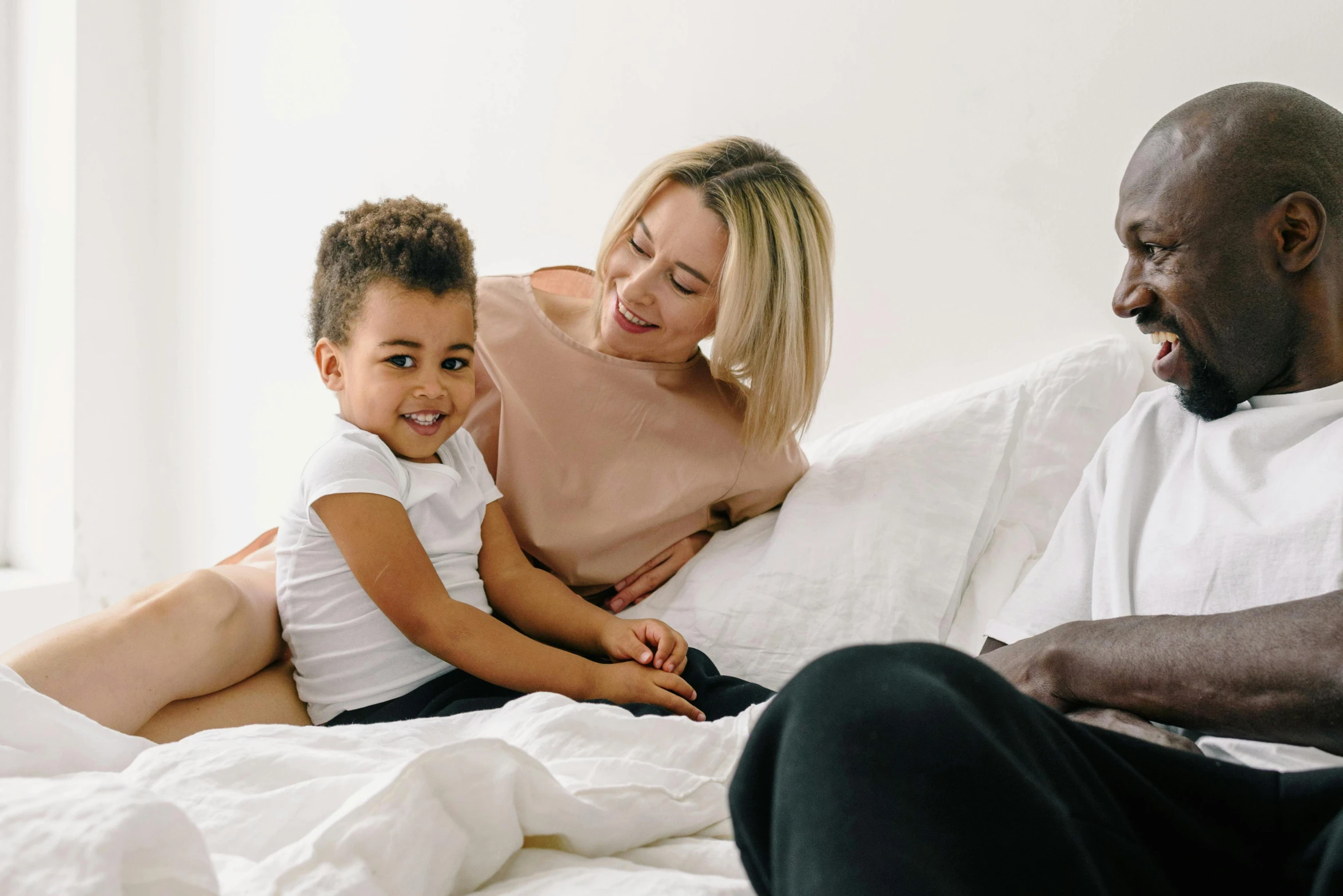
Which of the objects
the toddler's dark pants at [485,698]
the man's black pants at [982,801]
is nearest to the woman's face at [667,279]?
the toddler's dark pants at [485,698]

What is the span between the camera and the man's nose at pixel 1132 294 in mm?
1049

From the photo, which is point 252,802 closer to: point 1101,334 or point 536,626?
point 536,626

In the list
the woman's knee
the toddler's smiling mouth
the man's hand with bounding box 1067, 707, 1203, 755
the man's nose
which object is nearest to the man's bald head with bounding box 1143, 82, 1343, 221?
the man's nose

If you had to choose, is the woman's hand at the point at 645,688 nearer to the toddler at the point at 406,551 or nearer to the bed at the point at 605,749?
the toddler at the point at 406,551

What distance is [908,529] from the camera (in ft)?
4.07

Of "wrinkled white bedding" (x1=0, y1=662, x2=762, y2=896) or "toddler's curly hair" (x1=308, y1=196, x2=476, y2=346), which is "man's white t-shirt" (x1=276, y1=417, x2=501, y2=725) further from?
"wrinkled white bedding" (x1=0, y1=662, x2=762, y2=896)

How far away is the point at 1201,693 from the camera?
0.76 m

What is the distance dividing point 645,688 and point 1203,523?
0.58 meters

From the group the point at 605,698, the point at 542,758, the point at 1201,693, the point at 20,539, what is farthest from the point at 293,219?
the point at 1201,693

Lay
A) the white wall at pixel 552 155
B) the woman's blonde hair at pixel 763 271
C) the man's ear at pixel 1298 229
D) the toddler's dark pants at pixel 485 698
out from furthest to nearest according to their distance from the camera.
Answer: the white wall at pixel 552 155
the woman's blonde hair at pixel 763 271
the toddler's dark pants at pixel 485 698
the man's ear at pixel 1298 229

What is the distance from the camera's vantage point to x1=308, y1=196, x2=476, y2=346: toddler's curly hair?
1146 millimetres

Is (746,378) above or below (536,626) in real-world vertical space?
above

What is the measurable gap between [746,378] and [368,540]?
1.85ft

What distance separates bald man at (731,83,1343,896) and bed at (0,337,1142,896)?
192 mm
